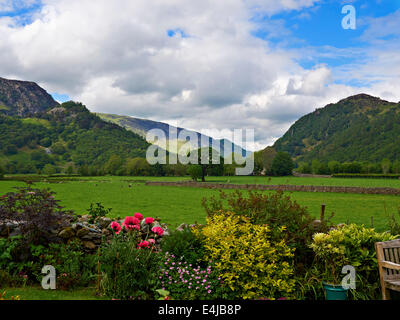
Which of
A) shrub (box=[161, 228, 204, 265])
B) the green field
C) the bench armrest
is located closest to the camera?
the bench armrest

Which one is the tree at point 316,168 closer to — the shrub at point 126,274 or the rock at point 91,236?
the rock at point 91,236

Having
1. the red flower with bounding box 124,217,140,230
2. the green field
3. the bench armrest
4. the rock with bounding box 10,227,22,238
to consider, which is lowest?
the green field

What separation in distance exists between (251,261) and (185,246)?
135cm

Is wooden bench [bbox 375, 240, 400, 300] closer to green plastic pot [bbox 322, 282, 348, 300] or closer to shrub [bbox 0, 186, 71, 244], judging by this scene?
green plastic pot [bbox 322, 282, 348, 300]

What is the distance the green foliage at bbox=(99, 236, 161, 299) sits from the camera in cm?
494

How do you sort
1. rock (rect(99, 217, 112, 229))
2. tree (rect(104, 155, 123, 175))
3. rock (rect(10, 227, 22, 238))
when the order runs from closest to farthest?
rock (rect(10, 227, 22, 238)), rock (rect(99, 217, 112, 229)), tree (rect(104, 155, 123, 175))

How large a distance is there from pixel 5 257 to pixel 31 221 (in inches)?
28.9

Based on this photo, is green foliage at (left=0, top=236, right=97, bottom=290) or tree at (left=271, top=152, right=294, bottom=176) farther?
tree at (left=271, top=152, right=294, bottom=176)

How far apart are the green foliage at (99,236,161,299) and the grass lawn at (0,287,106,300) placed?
0.27 meters

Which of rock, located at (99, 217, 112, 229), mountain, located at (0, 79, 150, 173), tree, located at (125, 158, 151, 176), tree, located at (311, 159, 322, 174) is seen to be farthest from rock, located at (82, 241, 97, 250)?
mountain, located at (0, 79, 150, 173)

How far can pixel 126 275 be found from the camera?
193 inches

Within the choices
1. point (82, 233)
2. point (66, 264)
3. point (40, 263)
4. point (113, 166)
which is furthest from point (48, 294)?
point (113, 166)

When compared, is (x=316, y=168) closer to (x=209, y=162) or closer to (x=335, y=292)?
(x=209, y=162)
